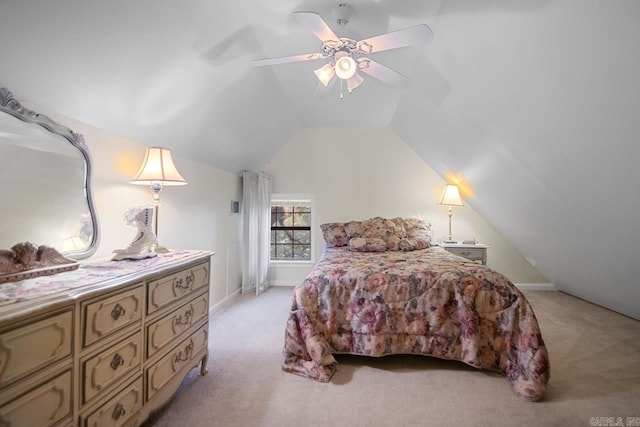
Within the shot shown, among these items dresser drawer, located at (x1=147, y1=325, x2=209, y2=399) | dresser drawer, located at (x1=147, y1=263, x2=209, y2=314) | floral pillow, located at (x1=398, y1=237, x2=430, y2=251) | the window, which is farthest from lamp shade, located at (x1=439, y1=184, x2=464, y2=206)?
dresser drawer, located at (x1=147, y1=325, x2=209, y2=399)

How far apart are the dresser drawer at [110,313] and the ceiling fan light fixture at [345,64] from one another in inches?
65.4

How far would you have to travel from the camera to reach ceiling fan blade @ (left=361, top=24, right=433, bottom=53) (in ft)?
4.91

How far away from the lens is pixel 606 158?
1.73m

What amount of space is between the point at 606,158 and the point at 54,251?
302 cm

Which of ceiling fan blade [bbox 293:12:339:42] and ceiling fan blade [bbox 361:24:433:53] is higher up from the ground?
ceiling fan blade [bbox 293:12:339:42]

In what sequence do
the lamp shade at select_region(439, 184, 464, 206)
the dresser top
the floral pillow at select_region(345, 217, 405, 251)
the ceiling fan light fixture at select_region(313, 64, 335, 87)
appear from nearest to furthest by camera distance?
the dresser top < the ceiling fan light fixture at select_region(313, 64, 335, 87) < the floral pillow at select_region(345, 217, 405, 251) < the lamp shade at select_region(439, 184, 464, 206)

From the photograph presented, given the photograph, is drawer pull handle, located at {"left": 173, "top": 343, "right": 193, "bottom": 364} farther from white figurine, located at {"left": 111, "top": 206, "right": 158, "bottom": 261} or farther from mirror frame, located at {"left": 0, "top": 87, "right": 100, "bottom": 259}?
mirror frame, located at {"left": 0, "top": 87, "right": 100, "bottom": 259}

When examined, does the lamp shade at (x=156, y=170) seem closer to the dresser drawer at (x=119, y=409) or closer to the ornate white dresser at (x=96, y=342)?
the ornate white dresser at (x=96, y=342)

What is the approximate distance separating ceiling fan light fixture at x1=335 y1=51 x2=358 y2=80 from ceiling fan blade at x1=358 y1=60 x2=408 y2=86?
20 centimetres

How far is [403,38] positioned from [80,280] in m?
1.98

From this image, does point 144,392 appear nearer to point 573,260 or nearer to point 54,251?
point 54,251

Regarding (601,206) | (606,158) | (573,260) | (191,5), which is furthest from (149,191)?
(573,260)

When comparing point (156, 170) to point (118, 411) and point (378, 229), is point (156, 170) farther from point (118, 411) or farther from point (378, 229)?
point (378, 229)

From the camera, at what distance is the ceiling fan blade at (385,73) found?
1.95 meters
